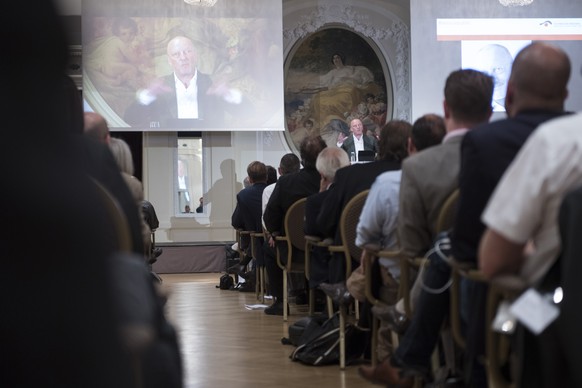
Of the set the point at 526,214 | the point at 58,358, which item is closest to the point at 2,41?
the point at 58,358

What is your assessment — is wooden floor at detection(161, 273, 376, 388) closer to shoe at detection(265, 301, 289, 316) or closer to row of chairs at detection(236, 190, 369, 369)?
shoe at detection(265, 301, 289, 316)

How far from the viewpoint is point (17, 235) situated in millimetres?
421

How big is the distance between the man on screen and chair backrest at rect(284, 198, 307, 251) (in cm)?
710

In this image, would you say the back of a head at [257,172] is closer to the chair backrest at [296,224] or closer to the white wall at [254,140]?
the chair backrest at [296,224]

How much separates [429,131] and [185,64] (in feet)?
33.2

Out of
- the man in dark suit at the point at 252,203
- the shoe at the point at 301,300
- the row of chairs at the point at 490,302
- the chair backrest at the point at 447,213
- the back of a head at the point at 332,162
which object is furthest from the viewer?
the man in dark suit at the point at 252,203

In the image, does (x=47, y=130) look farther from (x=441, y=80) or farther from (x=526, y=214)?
(x=441, y=80)

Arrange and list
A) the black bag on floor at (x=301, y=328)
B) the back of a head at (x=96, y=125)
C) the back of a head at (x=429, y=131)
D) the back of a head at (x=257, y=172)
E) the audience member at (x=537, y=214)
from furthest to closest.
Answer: the back of a head at (x=257, y=172), the black bag on floor at (x=301, y=328), the back of a head at (x=429, y=131), the back of a head at (x=96, y=125), the audience member at (x=537, y=214)

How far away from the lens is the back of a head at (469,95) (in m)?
3.37

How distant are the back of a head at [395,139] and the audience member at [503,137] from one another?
2086mm

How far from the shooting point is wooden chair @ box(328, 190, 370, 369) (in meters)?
4.59

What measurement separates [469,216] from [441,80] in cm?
1180

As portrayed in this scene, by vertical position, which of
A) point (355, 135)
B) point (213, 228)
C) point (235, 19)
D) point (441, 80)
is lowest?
point (213, 228)

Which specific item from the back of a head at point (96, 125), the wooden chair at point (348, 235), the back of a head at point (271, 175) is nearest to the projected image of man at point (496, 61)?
the back of a head at point (271, 175)
